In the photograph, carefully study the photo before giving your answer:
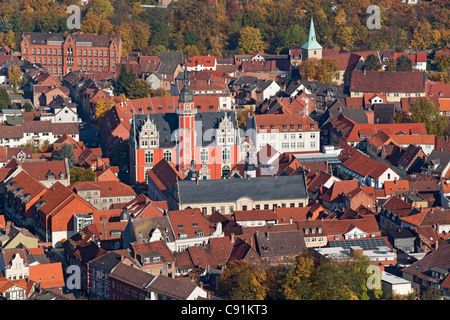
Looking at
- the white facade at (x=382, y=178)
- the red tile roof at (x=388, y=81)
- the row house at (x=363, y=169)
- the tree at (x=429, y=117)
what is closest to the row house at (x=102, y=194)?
the row house at (x=363, y=169)

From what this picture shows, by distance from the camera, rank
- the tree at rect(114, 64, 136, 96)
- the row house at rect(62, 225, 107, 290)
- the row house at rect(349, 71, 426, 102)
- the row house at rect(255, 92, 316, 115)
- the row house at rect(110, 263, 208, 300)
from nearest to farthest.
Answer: the row house at rect(110, 263, 208, 300) < the row house at rect(62, 225, 107, 290) < the row house at rect(255, 92, 316, 115) < the row house at rect(349, 71, 426, 102) < the tree at rect(114, 64, 136, 96)

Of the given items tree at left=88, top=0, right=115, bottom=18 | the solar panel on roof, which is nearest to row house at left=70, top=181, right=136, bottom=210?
the solar panel on roof

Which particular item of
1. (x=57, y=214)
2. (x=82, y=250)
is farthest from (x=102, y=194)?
(x=82, y=250)

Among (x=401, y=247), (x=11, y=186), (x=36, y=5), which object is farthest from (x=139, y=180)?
(x=36, y=5)

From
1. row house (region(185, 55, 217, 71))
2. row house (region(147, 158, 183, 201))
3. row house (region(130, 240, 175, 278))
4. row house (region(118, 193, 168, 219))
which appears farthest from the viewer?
row house (region(185, 55, 217, 71))

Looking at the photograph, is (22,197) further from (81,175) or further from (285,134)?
(285,134)

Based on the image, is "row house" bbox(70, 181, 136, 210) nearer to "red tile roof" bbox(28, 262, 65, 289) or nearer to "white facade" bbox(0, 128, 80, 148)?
"red tile roof" bbox(28, 262, 65, 289)

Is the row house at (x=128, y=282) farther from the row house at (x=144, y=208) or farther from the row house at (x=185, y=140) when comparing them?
the row house at (x=185, y=140)
